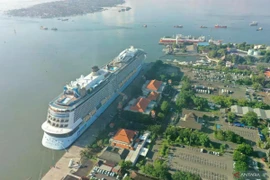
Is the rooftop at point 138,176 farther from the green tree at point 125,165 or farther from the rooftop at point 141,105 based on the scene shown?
the rooftop at point 141,105

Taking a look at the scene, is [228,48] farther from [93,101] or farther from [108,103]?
[93,101]

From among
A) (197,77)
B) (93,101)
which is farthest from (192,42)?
(93,101)

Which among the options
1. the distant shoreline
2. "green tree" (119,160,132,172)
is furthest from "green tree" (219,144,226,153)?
the distant shoreline

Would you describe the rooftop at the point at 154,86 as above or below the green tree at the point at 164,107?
above

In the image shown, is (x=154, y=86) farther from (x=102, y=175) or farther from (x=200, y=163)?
(x=102, y=175)

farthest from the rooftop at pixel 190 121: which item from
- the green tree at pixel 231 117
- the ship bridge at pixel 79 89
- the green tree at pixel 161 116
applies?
the ship bridge at pixel 79 89

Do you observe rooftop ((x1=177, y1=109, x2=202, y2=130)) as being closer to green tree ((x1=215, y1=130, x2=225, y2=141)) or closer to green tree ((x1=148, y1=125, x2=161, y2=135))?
green tree ((x1=215, y1=130, x2=225, y2=141))

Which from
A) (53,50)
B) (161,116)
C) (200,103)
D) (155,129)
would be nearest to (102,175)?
(155,129)
